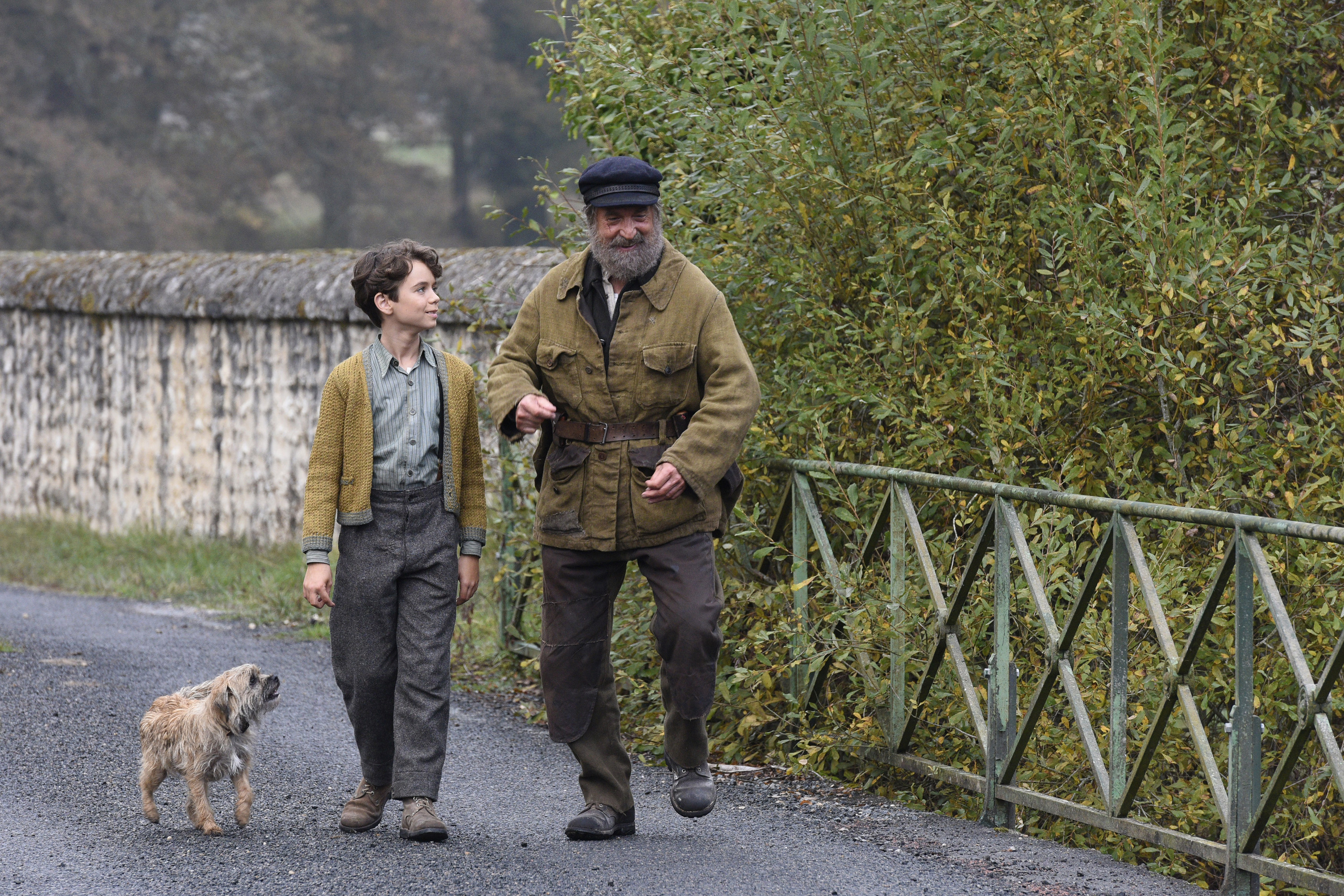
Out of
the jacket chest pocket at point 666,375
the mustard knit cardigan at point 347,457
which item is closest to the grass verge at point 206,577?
the mustard knit cardigan at point 347,457

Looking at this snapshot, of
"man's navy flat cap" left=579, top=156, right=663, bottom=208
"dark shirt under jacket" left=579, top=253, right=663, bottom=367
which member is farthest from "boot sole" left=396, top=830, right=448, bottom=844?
"man's navy flat cap" left=579, top=156, right=663, bottom=208

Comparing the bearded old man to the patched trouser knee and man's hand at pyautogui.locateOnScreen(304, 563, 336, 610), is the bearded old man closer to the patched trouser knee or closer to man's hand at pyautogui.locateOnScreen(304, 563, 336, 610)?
the patched trouser knee

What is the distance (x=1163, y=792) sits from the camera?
480 centimetres

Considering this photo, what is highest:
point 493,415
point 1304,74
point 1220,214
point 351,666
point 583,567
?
point 1304,74

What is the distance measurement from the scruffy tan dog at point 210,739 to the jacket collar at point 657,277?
142 centimetres

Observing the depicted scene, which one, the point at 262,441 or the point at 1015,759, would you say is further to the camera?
the point at 262,441

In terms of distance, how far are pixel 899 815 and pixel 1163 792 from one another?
80 cm

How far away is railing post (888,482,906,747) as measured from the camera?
499 centimetres

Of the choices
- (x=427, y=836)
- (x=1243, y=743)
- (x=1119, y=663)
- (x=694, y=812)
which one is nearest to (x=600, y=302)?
(x=694, y=812)

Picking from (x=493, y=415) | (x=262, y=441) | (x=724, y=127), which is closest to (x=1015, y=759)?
(x=493, y=415)

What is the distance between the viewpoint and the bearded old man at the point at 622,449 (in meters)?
4.40

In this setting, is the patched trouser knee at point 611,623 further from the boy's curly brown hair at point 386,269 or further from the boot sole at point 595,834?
the boy's curly brown hair at point 386,269

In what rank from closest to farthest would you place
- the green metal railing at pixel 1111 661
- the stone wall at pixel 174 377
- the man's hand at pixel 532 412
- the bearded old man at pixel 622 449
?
the green metal railing at pixel 1111 661
the man's hand at pixel 532 412
the bearded old man at pixel 622 449
the stone wall at pixel 174 377

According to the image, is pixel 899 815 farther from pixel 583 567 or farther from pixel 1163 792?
pixel 583 567
